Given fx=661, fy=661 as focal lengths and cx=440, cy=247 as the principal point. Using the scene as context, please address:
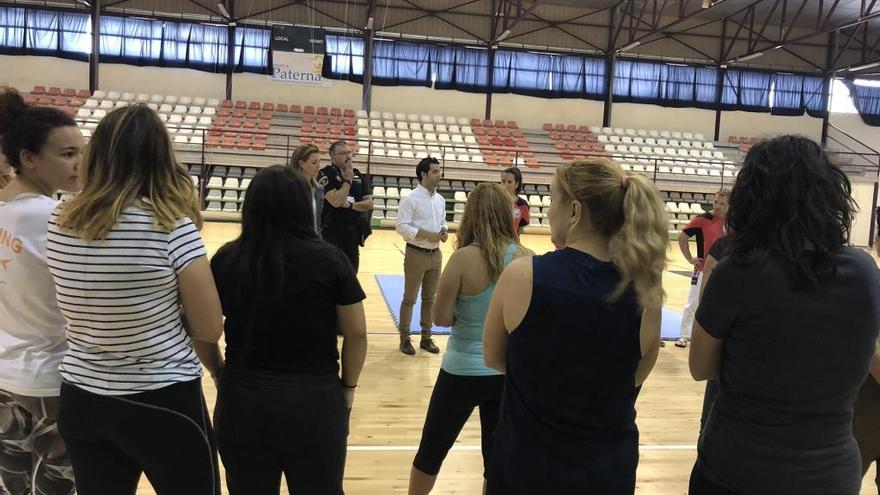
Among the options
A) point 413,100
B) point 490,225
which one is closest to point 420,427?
point 490,225

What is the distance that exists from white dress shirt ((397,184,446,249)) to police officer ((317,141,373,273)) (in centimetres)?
27

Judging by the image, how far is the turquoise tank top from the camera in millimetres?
2338

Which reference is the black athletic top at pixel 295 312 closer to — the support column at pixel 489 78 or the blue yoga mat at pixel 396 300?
the blue yoga mat at pixel 396 300

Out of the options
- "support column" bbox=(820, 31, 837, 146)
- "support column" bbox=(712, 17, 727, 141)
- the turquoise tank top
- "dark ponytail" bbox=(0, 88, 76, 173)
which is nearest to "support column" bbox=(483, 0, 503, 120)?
"support column" bbox=(712, 17, 727, 141)

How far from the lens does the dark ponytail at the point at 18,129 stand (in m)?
1.69

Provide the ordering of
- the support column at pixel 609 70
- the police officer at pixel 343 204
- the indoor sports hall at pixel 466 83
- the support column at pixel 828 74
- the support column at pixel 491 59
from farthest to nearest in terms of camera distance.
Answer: the support column at pixel 828 74, the support column at pixel 609 70, the support column at pixel 491 59, the indoor sports hall at pixel 466 83, the police officer at pixel 343 204

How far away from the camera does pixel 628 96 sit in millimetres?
21188

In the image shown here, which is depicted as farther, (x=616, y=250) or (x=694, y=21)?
(x=694, y=21)

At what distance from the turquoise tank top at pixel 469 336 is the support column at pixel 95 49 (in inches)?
756

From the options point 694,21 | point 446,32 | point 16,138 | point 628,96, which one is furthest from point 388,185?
point 16,138

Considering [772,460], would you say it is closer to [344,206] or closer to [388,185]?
[344,206]

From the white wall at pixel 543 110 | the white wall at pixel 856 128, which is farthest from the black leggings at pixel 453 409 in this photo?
the white wall at pixel 856 128

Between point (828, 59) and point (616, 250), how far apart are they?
24110 mm

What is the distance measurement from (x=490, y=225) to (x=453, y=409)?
68 centimetres
